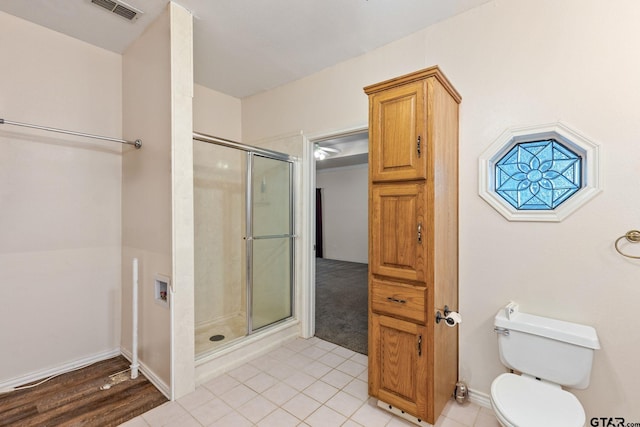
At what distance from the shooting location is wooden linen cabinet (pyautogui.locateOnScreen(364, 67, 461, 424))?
1594 millimetres

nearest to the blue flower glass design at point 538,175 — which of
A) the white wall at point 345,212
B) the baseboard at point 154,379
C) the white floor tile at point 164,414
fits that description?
the white floor tile at point 164,414

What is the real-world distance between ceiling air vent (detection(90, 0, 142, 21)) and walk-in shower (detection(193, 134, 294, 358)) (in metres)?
1.02

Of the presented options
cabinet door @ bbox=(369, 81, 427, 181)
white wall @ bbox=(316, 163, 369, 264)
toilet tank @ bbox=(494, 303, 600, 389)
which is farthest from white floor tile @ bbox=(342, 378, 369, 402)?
white wall @ bbox=(316, 163, 369, 264)

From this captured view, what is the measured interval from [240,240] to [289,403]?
1.85 metres

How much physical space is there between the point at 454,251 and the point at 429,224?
495 mm

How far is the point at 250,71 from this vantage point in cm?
284

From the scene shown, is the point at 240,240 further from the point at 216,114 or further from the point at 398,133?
the point at 398,133

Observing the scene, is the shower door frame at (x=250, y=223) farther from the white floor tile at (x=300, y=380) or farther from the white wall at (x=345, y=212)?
the white wall at (x=345, y=212)

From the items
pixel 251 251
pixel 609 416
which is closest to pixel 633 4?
pixel 609 416

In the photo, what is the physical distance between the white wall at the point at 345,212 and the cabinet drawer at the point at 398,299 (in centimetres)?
552

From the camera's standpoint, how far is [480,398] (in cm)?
189

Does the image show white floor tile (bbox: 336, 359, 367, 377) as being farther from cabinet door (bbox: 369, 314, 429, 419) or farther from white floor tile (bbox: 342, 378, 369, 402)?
cabinet door (bbox: 369, 314, 429, 419)

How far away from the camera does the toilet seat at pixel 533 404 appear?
4.06ft

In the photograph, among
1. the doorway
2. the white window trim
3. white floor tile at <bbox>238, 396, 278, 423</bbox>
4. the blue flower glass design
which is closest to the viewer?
the white window trim
